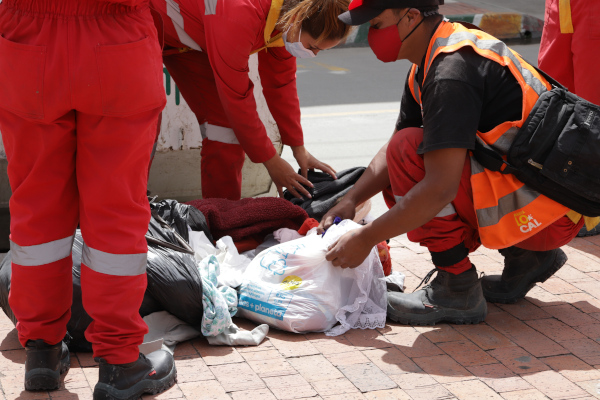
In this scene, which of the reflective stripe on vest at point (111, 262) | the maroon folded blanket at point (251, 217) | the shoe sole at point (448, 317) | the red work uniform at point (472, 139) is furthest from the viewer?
the maroon folded blanket at point (251, 217)

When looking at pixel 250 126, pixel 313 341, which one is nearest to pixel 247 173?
pixel 250 126

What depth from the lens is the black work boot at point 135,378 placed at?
231cm

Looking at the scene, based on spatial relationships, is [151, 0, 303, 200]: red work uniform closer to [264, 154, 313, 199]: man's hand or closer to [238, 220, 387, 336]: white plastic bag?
[264, 154, 313, 199]: man's hand

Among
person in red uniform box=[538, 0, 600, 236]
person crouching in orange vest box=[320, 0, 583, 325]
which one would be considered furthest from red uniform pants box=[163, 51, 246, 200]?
person in red uniform box=[538, 0, 600, 236]

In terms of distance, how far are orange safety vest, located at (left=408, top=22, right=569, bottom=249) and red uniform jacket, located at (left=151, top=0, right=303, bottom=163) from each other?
2.84 feet

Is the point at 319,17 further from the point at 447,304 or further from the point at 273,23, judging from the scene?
the point at 447,304

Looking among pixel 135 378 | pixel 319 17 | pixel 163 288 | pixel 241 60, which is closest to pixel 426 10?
pixel 319 17

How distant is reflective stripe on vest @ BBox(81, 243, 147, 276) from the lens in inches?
88.7

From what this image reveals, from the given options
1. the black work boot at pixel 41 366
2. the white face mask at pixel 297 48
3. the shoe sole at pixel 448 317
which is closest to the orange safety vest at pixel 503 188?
the shoe sole at pixel 448 317

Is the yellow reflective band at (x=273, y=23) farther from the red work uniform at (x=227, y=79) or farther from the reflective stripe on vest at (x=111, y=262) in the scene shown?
the reflective stripe on vest at (x=111, y=262)

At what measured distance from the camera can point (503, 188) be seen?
2805 mm

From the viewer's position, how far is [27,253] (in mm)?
2299

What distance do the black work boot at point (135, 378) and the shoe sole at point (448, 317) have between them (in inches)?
39.2

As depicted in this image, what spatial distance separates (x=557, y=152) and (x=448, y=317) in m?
0.79
